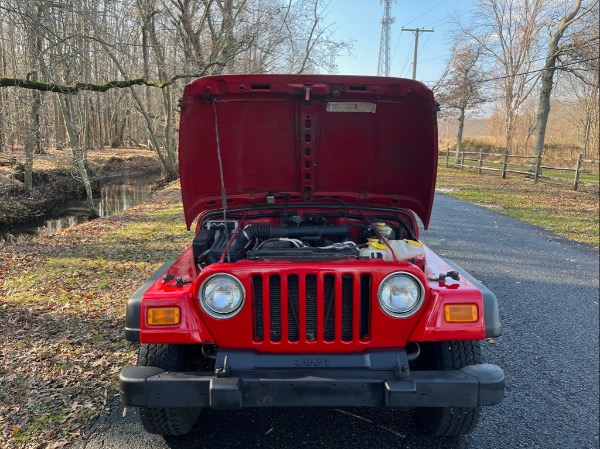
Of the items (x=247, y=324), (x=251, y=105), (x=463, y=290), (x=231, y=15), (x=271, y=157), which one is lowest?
(x=247, y=324)

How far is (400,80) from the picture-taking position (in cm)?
288

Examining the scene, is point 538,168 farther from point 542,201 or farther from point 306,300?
point 306,300

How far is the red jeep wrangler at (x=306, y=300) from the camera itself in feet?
7.15

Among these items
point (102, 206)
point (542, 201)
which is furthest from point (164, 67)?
point (542, 201)

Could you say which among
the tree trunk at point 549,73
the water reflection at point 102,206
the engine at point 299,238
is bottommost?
the water reflection at point 102,206

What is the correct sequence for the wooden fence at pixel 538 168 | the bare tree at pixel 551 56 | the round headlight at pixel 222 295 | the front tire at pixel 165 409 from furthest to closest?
1. the bare tree at pixel 551 56
2. the wooden fence at pixel 538 168
3. the front tire at pixel 165 409
4. the round headlight at pixel 222 295

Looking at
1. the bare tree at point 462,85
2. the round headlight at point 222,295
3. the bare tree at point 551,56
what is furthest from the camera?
the bare tree at point 462,85

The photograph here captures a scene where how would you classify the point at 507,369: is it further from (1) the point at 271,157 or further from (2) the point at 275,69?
(2) the point at 275,69

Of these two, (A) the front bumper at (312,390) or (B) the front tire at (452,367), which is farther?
(B) the front tire at (452,367)

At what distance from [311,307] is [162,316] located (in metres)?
0.77

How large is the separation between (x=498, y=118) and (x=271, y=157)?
41499 millimetres

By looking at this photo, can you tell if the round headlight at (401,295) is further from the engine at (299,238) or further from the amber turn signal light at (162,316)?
the amber turn signal light at (162,316)

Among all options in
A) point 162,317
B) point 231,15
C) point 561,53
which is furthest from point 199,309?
point 561,53

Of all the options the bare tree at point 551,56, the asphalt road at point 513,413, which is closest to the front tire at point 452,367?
the asphalt road at point 513,413
